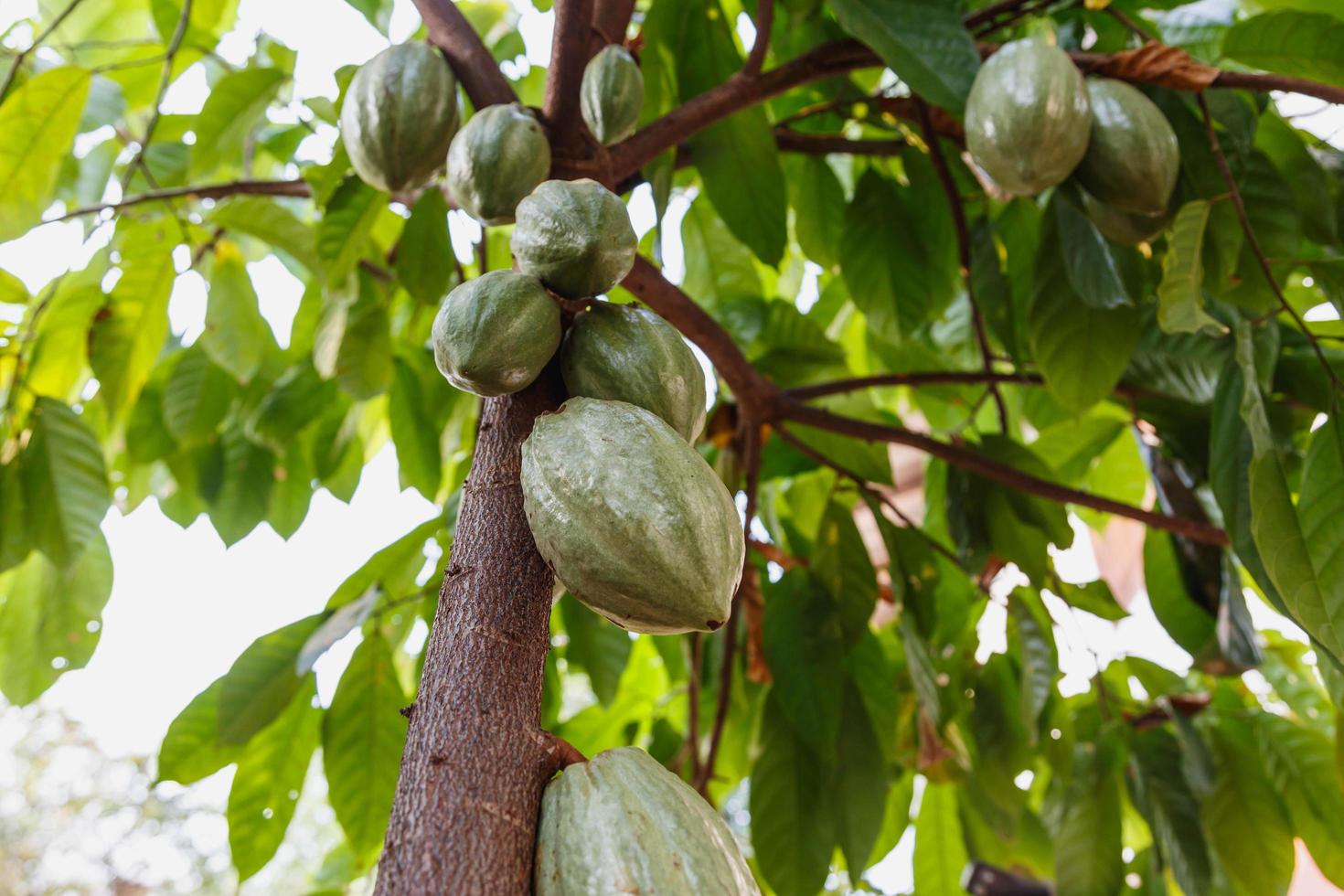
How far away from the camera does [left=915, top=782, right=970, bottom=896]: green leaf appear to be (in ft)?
6.79

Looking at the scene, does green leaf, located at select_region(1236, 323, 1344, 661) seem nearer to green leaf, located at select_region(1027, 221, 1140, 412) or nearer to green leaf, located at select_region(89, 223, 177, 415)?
green leaf, located at select_region(1027, 221, 1140, 412)

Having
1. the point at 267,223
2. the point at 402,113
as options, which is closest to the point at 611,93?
the point at 402,113

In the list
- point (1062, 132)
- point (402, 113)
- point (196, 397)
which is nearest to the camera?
point (402, 113)

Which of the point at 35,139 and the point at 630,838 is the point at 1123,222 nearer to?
the point at 630,838

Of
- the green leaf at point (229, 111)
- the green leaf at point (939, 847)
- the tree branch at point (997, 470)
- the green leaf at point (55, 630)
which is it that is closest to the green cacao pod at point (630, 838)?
the tree branch at point (997, 470)

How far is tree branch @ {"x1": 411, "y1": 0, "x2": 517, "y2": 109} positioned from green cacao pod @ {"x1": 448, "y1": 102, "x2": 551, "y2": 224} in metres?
0.13

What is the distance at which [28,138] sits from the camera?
5.01ft

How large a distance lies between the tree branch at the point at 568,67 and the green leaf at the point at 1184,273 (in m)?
0.63

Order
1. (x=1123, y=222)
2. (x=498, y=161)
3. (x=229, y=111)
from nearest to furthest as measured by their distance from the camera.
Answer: (x=498, y=161) < (x=1123, y=222) < (x=229, y=111)

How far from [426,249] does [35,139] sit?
60cm

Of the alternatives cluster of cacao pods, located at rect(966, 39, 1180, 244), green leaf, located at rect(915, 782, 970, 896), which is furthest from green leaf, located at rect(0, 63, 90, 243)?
green leaf, located at rect(915, 782, 970, 896)

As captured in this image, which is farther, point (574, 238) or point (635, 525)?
point (574, 238)

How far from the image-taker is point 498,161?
91 centimetres

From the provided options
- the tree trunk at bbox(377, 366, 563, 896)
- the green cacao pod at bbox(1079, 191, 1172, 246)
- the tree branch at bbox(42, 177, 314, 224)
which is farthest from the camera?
the tree branch at bbox(42, 177, 314, 224)
